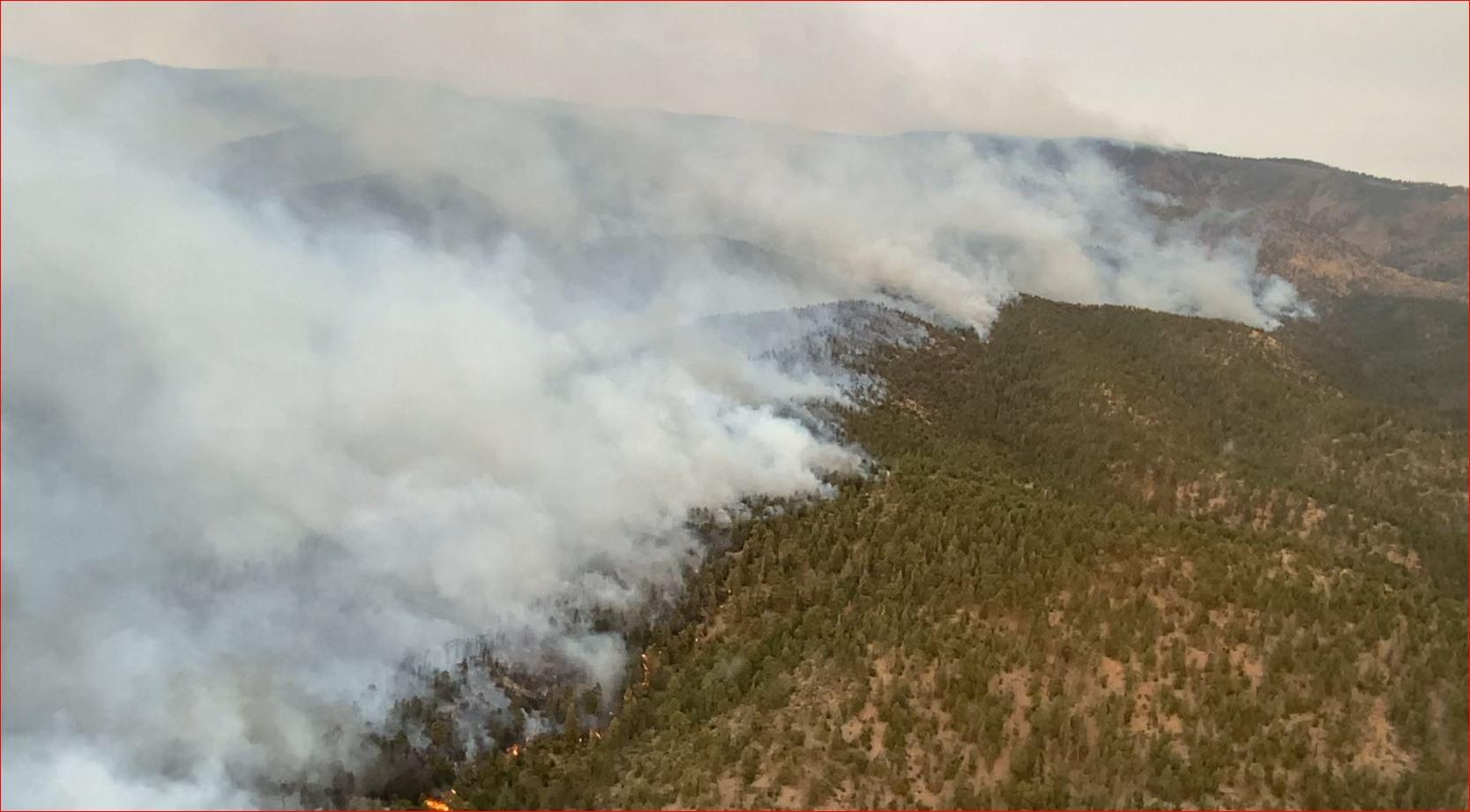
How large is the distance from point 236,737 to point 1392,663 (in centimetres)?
7903

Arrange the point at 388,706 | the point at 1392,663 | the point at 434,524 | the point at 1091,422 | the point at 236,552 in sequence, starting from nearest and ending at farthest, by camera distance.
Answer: the point at 1392,663 → the point at 388,706 → the point at 236,552 → the point at 434,524 → the point at 1091,422

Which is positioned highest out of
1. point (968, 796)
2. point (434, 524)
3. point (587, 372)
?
point (587, 372)

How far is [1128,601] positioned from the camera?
6606 centimetres

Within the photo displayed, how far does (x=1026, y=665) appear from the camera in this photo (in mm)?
62531

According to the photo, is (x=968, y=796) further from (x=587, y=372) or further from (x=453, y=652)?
(x=587, y=372)

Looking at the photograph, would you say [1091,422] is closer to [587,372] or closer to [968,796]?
[587,372]

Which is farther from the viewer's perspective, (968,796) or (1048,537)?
(1048,537)

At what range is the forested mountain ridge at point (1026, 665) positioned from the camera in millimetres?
55500

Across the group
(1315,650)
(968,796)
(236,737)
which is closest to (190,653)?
(236,737)

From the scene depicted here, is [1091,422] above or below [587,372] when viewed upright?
below

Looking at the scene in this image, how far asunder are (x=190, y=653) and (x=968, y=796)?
5947 cm

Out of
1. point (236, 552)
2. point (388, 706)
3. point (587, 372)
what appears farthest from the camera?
point (587, 372)

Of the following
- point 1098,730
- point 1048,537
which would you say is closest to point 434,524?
point 1048,537

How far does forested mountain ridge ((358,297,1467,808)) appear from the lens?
55.5 metres
